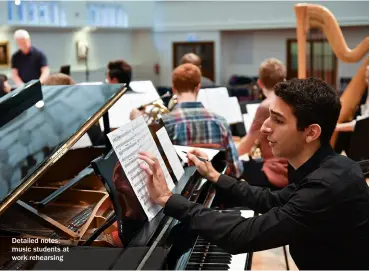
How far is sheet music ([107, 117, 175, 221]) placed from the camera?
1783 millimetres

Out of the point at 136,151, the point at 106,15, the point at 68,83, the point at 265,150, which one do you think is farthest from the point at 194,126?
the point at 106,15

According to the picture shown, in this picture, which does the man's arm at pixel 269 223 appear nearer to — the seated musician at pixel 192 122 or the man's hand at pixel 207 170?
the man's hand at pixel 207 170

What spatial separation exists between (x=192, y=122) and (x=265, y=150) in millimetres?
885

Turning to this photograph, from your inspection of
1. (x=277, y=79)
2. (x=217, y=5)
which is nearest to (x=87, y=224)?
(x=277, y=79)

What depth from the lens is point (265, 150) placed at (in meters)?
4.02

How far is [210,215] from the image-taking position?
1771 millimetres

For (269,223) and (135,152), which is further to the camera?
(135,152)

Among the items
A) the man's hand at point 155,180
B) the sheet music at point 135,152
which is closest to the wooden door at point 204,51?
the sheet music at point 135,152

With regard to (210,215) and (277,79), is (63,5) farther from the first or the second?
(210,215)

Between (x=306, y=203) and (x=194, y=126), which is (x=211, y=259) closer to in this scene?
(x=306, y=203)

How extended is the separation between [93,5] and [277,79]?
956cm

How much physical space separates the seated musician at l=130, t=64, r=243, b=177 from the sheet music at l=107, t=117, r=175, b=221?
1.35 meters

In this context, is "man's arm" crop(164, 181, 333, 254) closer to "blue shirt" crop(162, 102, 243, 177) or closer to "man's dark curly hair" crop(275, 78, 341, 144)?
"man's dark curly hair" crop(275, 78, 341, 144)

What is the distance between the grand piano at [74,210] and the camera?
1.77 m
